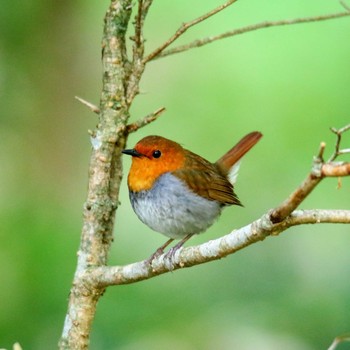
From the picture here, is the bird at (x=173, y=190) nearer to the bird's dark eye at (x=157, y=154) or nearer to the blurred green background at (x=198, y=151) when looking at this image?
the bird's dark eye at (x=157, y=154)

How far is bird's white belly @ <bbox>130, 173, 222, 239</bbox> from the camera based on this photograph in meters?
4.34

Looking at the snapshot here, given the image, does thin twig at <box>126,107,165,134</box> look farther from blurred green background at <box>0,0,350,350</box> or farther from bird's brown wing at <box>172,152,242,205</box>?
blurred green background at <box>0,0,350,350</box>

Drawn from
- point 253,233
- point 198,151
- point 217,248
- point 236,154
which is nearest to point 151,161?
point 236,154

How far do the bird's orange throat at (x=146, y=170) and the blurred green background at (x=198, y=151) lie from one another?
0.81 m

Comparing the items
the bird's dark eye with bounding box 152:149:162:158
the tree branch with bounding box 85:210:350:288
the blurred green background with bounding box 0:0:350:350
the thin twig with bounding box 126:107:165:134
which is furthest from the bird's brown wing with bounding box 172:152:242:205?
the tree branch with bounding box 85:210:350:288

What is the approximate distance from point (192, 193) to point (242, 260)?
3.52 feet

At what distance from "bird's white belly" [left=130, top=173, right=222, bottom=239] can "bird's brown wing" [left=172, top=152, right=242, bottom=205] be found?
0.04 metres

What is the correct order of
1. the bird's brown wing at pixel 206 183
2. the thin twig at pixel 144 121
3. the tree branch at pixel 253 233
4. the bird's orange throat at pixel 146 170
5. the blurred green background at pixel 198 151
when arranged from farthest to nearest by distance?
1. the blurred green background at pixel 198 151
2. the bird's brown wing at pixel 206 183
3. the bird's orange throat at pixel 146 170
4. the thin twig at pixel 144 121
5. the tree branch at pixel 253 233

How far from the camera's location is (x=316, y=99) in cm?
746

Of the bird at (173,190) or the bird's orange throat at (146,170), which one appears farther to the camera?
the bird's orange throat at (146,170)

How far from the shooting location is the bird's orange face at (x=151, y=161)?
4484 millimetres

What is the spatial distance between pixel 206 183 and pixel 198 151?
9.69ft

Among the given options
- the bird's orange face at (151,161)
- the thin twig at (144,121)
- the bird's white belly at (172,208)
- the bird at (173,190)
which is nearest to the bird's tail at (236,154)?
the bird at (173,190)

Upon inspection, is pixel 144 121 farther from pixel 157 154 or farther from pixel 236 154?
pixel 236 154
